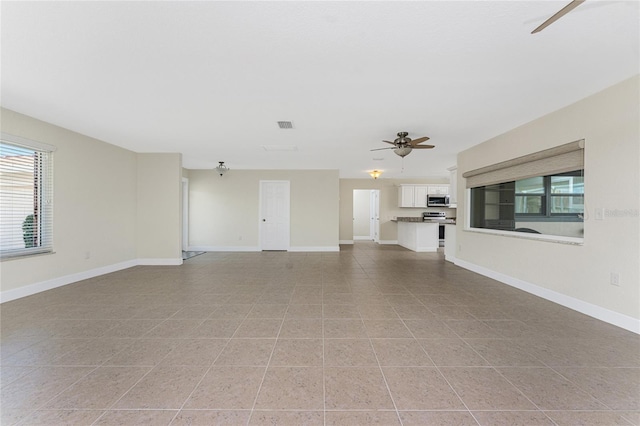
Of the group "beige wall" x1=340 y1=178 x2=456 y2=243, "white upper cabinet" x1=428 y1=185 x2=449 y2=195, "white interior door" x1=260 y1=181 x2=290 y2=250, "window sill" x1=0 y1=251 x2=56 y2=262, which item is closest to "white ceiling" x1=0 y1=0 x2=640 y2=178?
"window sill" x1=0 y1=251 x2=56 y2=262

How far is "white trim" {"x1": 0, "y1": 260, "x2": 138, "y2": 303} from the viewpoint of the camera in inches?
135

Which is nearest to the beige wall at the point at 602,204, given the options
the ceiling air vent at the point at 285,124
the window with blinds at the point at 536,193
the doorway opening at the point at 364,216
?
the window with blinds at the point at 536,193

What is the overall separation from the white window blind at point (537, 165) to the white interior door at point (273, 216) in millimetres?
5078

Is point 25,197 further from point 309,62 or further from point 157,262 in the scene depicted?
point 309,62

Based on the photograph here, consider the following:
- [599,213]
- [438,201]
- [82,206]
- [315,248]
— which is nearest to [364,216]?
[438,201]

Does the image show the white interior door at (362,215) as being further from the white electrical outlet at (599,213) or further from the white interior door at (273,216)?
the white electrical outlet at (599,213)

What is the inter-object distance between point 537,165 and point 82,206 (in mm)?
7120

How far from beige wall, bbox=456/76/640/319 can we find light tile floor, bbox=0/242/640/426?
0.33 meters

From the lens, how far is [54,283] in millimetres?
4008

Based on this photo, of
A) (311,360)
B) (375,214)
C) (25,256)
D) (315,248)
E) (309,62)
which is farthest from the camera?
(375,214)

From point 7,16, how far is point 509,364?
433cm

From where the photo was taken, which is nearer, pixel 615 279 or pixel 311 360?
pixel 311 360

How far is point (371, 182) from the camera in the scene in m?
10.1

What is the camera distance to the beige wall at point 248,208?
792 centimetres
